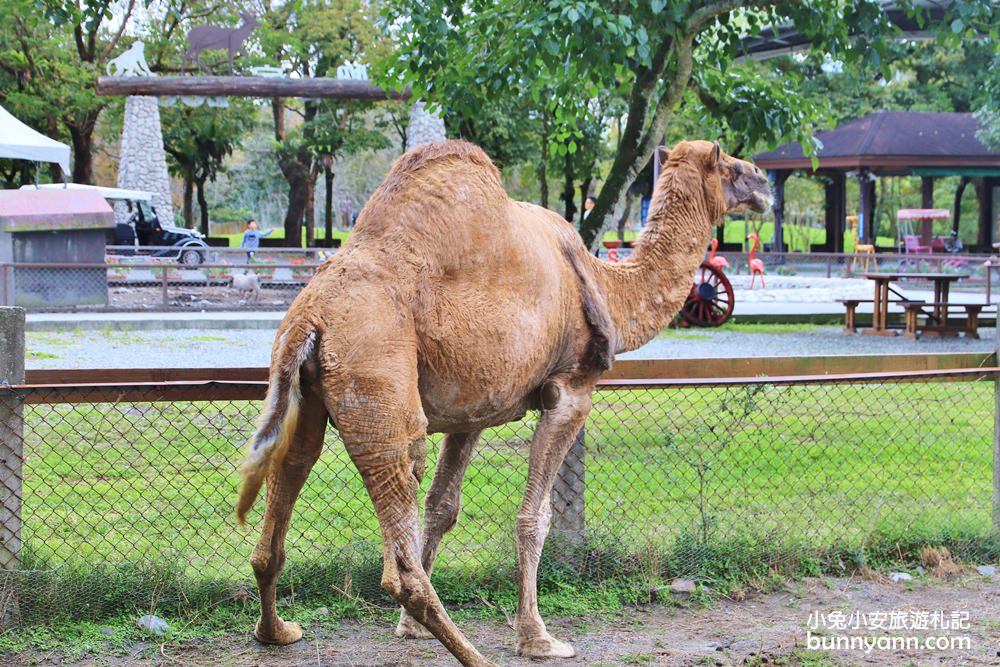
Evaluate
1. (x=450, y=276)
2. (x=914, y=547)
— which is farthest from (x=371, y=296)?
(x=914, y=547)

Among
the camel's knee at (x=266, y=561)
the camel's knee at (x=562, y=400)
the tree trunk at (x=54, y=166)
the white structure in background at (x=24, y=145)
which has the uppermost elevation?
the tree trunk at (x=54, y=166)

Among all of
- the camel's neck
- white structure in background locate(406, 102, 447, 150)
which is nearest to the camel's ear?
the camel's neck

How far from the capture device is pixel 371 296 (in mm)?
4238

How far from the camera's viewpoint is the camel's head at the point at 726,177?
5621 millimetres

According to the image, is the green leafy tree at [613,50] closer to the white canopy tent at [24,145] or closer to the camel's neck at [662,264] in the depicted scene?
the camel's neck at [662,264]

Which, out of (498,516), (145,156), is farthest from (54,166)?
(498,516)

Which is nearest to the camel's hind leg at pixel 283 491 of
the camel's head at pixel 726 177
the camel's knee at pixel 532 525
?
the camel's knee at pixel 532 525

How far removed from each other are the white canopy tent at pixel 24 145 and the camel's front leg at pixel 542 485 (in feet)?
41.5

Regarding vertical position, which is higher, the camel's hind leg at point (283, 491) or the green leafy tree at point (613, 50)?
the green leafy tree at point (613, 50)

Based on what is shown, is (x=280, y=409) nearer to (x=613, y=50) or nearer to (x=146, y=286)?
(x=613, y=50)

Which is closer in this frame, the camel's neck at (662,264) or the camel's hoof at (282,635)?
the camel's hoof at (282,635)

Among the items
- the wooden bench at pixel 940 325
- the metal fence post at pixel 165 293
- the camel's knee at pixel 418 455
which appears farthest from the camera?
the metal fence post at pixel 165 293

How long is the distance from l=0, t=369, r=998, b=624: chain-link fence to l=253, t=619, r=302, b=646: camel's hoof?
0.45 meters

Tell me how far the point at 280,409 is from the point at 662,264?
2.18 metres
